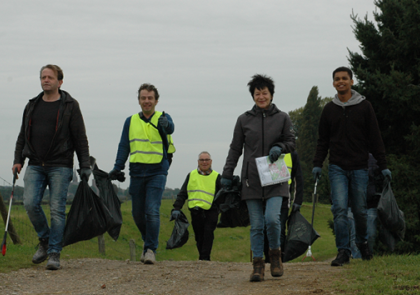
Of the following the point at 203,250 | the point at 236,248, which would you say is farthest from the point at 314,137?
the point at 203,250

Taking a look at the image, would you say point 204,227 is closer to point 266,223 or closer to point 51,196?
point 51,196

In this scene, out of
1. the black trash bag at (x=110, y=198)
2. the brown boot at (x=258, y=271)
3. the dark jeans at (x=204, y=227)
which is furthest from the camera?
the dark jeans at (x=204, y=227)

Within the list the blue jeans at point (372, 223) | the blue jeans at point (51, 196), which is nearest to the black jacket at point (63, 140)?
the blue jeans at point (51, 196)

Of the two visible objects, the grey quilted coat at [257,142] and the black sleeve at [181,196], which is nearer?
the grey quilted coat at [257,142]

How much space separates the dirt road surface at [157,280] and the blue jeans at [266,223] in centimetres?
37

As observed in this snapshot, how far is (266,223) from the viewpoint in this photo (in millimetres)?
6453

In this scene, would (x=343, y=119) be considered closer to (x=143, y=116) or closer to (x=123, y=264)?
(x=143, y=116)

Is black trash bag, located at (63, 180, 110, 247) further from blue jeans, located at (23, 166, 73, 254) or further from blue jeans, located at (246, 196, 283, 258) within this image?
blue jeans, located at (246, 196, 283, 258)

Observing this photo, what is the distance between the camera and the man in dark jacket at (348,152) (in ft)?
23.6

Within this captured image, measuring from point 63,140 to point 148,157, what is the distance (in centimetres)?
130

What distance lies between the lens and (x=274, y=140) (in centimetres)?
651

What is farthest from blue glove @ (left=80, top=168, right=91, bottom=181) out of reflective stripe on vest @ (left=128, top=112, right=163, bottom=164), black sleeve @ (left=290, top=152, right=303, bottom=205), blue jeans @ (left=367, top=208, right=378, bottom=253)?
blue jeans @ (left=367, top=208, right=378, bottom=253)

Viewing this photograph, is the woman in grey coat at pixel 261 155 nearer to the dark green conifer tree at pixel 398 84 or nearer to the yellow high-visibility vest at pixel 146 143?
the yellow high-visibility vest at pixel 146 143

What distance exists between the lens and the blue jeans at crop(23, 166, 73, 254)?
7160 millimetres
